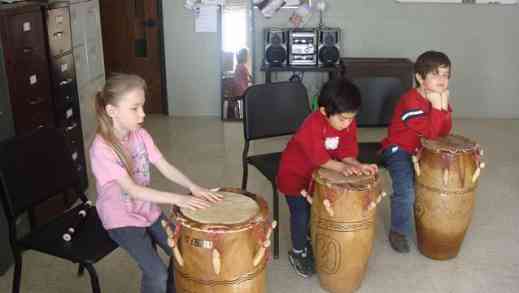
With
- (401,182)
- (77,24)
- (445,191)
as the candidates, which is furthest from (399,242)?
(77,24)

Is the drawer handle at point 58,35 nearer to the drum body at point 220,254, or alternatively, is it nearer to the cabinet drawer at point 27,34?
the cabinet drawer at point 27,34

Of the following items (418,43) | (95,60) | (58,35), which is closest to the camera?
(58,35)

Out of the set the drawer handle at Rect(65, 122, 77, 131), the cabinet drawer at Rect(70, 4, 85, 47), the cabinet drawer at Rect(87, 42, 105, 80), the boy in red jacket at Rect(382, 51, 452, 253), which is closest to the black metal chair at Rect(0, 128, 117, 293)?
the drawer handle at Rect(65, 122, 77, 131)

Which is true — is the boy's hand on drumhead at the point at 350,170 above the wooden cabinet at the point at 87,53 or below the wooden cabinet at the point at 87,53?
below

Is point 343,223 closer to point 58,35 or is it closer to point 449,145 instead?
point 449,145

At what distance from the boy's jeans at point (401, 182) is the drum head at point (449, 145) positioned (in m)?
0.18

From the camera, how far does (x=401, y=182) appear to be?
273 centimetres

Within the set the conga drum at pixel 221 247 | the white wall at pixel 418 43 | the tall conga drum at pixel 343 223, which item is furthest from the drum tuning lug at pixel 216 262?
the white wall at pixel 418 43

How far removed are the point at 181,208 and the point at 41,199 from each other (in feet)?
2.12

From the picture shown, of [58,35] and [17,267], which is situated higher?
[58,35]

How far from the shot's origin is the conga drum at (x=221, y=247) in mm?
1712

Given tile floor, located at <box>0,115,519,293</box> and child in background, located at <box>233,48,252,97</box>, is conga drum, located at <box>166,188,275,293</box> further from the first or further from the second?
child in background, located at <box>233,48,252,97</box>

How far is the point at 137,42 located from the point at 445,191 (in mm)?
3460

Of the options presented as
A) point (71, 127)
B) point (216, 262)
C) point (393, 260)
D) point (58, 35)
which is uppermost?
point (58, 35)
